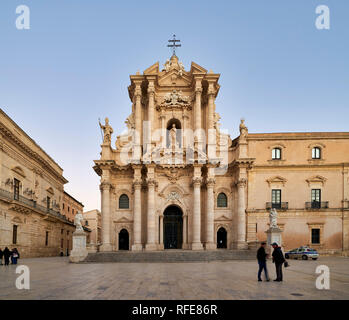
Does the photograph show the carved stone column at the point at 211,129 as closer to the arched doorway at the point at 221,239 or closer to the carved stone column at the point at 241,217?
the carved stone column at the point at 241,217

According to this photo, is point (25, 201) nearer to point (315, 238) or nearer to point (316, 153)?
point (315, 238)

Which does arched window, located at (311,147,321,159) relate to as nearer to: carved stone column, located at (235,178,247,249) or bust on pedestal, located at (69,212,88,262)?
carved stone column, located at (235,178,247,249)

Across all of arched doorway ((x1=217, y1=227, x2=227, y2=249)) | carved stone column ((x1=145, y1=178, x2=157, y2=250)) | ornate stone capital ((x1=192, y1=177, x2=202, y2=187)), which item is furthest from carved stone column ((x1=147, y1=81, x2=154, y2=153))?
arched doorway ((x1=217, y1=227, x2=227, y2=249))

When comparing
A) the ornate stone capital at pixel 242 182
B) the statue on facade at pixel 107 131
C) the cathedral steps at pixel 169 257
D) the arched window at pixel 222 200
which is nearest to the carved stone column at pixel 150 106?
the statue on facade at pixel 107 131

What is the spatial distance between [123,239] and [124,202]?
369 cm

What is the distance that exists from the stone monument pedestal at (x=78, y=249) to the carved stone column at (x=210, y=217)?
11.8 m

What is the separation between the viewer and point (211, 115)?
36.3 meters

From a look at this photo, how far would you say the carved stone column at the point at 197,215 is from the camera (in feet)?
108

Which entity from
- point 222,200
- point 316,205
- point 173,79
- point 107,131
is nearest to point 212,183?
point 222,200

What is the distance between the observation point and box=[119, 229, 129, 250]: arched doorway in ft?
117

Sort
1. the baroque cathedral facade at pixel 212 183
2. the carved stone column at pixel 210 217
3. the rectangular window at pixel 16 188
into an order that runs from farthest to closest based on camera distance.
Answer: the baroque cathedral facade at pixel 212 183 < the carved stone column at pixel 210 217 < the rectangular window at pixel 16 188

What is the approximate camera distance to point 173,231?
36094mm

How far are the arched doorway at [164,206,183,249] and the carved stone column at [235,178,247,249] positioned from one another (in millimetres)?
5984
